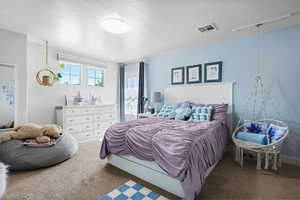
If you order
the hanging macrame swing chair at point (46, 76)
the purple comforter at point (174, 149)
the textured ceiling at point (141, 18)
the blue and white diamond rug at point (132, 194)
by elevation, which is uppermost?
the textured ceiling at point (141, 18)

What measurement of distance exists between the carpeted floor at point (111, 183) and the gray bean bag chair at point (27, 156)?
10cm

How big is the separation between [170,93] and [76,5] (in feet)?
9.15

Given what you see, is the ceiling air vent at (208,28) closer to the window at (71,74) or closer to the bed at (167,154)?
the bed at (167,154)

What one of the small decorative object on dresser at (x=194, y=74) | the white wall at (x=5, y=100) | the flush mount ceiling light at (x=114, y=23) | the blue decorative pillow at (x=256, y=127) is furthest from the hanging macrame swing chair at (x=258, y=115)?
the white wall at (x=5, y=100)

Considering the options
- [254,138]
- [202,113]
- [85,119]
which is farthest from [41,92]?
[254,138]

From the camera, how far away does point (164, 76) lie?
13.4 ft

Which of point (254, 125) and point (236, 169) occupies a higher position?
point (254, 125)

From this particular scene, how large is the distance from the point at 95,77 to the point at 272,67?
4.48 m

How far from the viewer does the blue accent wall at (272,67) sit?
7.98ft

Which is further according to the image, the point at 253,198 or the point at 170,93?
the point at 170,93

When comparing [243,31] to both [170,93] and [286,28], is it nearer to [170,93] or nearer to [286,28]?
[286,28]

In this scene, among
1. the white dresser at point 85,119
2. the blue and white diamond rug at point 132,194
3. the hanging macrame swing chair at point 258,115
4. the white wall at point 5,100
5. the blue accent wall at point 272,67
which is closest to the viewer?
the blue and white diamond rug at point 132,194

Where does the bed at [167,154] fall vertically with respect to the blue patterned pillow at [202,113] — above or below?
below

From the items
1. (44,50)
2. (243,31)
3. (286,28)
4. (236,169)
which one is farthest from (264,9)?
(44,50)
